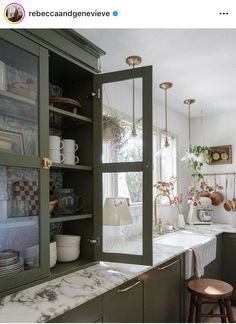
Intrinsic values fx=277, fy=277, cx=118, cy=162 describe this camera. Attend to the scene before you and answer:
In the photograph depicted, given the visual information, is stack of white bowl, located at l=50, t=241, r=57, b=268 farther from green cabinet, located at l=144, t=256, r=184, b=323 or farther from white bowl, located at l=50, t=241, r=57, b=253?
green cabinet, located at l=144, t=256, r=184, b=323

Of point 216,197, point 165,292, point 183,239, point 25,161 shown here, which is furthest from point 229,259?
point 25,161

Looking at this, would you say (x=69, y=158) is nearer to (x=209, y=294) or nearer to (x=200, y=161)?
(x=209, y=294)

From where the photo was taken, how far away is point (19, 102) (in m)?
1.44

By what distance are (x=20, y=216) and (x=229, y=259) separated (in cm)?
274

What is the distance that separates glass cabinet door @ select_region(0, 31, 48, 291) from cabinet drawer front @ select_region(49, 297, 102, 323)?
0.30 metres

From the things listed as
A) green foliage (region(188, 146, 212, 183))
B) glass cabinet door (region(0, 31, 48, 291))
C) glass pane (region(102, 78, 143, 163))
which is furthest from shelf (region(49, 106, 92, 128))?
green foliage (region(188, 146, 212, 183))

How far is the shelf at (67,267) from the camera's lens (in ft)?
5.26

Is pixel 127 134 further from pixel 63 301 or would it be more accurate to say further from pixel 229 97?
pixel 229 97

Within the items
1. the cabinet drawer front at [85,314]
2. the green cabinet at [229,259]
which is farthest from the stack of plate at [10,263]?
the green cabinet at [229,259]

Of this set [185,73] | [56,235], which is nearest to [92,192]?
[56,235]

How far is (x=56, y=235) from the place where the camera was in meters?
1.91

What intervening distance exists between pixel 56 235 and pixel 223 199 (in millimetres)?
2761

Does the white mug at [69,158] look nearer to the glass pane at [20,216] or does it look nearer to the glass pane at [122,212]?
the glass pane at [122,212]
